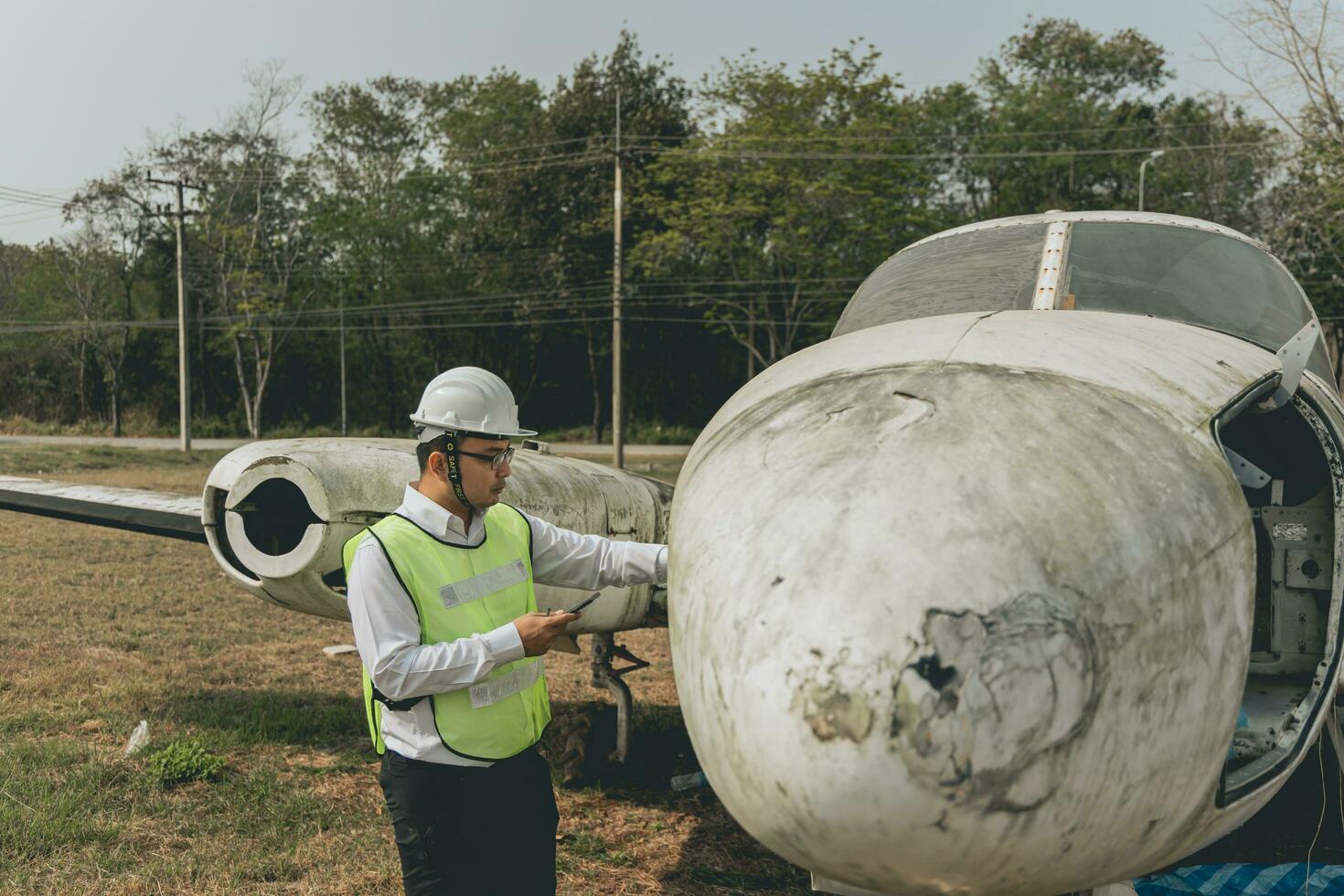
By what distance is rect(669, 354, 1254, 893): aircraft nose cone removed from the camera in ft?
6.19

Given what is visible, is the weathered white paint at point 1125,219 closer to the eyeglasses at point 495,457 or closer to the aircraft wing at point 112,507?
the eyeglasses at point 495,457

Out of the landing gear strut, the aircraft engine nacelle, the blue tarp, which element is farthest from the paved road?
the blue tarp

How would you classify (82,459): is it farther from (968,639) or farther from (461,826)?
(968,639)

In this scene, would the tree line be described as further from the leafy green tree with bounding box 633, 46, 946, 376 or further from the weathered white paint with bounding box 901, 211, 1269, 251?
the weathered white paint with bounding box 901, 211, 1269, 251

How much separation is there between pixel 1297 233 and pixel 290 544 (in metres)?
29.2

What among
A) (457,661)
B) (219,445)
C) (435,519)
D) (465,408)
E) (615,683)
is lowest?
(219,445)

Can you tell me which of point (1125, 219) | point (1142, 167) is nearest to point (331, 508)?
point (1125, 219)

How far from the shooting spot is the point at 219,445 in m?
40.7

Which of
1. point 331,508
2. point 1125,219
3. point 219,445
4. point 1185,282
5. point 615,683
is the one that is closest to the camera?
point 1185,282

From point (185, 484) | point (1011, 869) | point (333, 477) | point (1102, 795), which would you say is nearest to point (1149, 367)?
point (1102, 795)

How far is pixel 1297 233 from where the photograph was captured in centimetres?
2791

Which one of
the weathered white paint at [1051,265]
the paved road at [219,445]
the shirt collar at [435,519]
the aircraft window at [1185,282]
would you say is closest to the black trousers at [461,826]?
the shirt collar at [435,519]

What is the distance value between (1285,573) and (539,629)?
2457 mm

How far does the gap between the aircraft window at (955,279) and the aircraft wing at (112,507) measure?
4.26 metres
